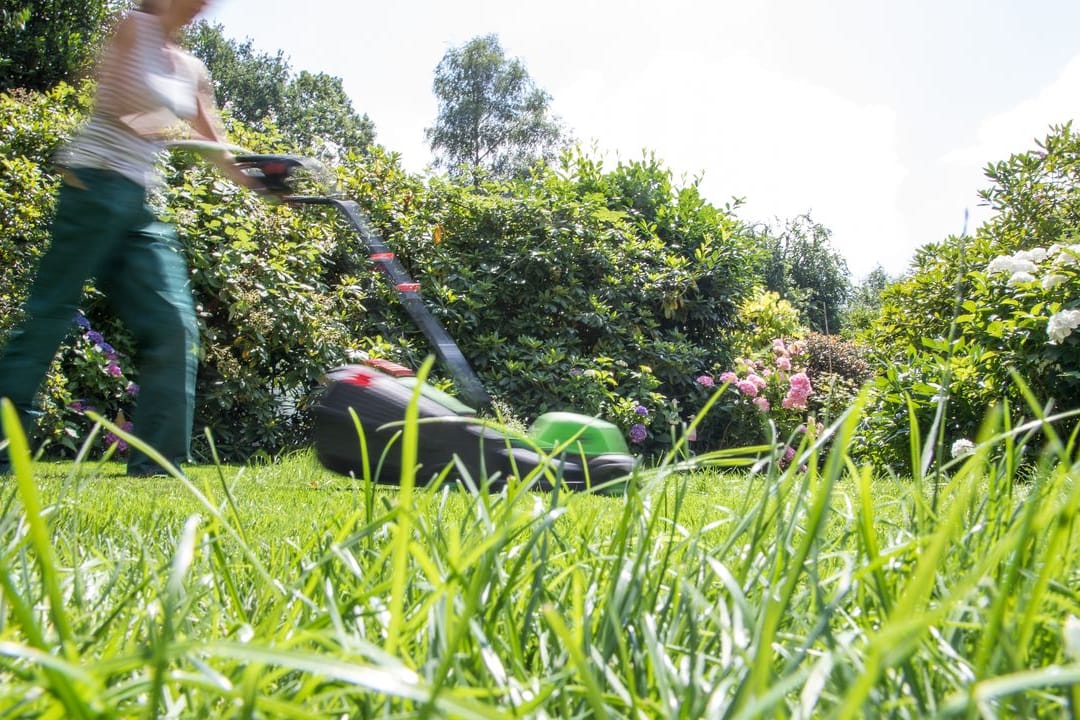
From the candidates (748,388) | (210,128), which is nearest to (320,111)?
(748,388)

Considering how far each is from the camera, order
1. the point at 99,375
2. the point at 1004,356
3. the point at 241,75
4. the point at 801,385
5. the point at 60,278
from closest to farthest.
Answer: the point at 60,278, the point at 1004,356, the point at 99,375, the point at 801,385, the point at 241,75

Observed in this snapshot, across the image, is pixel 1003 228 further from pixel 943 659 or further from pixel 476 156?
pixel 476 156

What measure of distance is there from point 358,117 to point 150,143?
43.2m

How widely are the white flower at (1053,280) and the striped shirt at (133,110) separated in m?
4.50

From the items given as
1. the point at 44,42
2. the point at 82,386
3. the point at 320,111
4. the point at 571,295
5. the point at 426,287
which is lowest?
the point at 82,386

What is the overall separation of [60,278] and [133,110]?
2.26ft

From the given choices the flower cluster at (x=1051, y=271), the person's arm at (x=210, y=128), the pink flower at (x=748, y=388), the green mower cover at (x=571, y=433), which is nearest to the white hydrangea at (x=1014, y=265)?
the flower cluster at (x=1051, y=271)

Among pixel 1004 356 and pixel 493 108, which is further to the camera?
pixel 493 108

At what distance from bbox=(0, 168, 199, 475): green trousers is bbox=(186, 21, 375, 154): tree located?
32690mm

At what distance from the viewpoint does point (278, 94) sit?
3850 centimetres

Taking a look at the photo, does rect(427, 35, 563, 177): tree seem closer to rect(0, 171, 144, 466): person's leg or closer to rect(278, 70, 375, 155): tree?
rect(278, 70, 375, 155): tree

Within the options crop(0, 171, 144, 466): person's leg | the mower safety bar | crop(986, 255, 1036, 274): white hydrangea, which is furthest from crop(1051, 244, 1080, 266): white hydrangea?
crop(0, 171, 144, 466): person's leg

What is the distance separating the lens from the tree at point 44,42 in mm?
14672

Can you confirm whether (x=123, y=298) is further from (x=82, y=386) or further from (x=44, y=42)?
(x=44, y=42)
